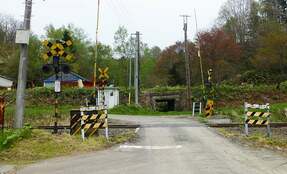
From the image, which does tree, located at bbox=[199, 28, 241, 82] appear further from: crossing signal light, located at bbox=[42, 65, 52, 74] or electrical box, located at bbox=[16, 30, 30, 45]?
electrical box, located at bbox=[16, 30, 30, 45]

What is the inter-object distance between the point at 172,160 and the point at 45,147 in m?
3.81

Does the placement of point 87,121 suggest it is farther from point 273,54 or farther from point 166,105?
point 166,105

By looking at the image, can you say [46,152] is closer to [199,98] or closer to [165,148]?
[165,148]

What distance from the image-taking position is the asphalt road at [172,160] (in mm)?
10273

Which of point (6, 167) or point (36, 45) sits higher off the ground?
point (36, 45)

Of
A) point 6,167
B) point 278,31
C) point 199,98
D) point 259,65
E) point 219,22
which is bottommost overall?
point 6,167

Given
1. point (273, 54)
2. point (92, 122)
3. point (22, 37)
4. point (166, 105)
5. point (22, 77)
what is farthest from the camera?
point (166, 105)

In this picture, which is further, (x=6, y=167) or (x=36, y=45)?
(x=36, y=45)

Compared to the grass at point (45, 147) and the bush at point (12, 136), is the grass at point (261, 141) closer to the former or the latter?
the grass at point (45, 147)

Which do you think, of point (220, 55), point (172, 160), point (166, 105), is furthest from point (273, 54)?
point (172, 160)

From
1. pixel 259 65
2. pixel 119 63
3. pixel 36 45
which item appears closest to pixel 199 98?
pixel 259 65

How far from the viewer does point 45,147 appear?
13438 mm

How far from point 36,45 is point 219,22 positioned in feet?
98.6

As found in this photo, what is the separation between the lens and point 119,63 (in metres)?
73.4
